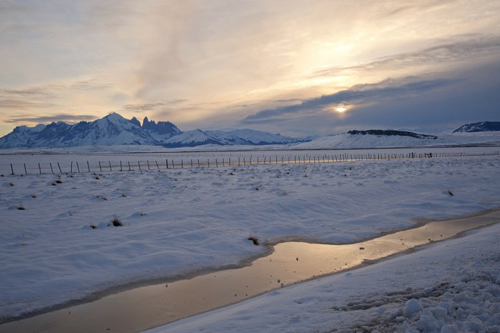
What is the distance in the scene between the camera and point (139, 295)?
25.6 ft

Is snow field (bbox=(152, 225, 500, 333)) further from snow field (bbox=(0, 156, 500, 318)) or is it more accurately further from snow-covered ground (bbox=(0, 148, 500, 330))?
snow field (bbox=(0, 156, 500, 318))

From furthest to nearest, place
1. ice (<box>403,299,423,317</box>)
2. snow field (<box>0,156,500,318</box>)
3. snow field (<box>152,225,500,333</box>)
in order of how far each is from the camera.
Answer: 1. snow field (<box>0,156,500,318</box>)
2. ice (<box>403,299,423,317</box>)
3. snow field (<box>152,225,500,333</box>)

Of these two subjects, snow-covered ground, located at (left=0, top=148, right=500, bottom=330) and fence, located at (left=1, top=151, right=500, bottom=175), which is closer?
snow-covered ground, located at (left=0, top=148, right=500, bottom=330)

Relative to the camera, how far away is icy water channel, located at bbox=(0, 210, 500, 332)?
6.51 meters

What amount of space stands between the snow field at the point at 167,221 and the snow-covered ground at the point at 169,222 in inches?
1.5

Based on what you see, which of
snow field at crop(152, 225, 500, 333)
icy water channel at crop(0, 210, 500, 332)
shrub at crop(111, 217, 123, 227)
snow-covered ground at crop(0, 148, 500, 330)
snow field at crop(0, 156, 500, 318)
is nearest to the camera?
snow field at crop(152, 225, 500, 333)

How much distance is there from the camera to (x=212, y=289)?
8.04 m

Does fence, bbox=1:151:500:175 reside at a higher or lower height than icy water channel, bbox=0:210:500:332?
higher

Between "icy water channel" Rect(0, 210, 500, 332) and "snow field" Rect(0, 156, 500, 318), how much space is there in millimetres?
694

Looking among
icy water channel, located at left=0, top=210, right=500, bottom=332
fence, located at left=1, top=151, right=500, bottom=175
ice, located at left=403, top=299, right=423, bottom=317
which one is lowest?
icy water channel, located at left=0, top=210, right=500, bottom=332

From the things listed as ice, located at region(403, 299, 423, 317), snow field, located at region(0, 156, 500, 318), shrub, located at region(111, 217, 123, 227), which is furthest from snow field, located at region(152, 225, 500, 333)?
shrub, located at region(111, 217, 123, 227)

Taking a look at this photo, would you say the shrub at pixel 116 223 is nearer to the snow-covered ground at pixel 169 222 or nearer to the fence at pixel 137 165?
the snow-covered ground at pixel 169 222

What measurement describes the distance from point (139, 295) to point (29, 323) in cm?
217

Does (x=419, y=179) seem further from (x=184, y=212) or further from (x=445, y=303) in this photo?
(x=445, y=303)
